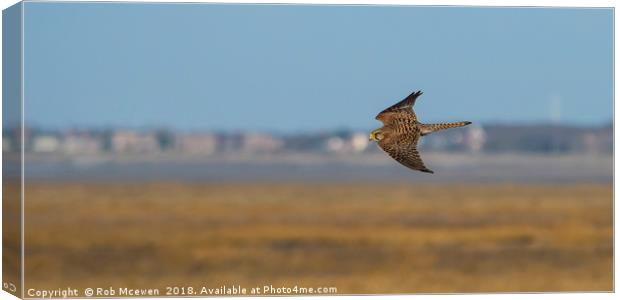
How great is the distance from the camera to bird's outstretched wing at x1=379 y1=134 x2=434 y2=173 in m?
9.47

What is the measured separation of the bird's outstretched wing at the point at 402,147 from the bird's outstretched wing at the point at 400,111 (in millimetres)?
172

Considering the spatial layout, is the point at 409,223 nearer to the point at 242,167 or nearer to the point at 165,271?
the point at 165,271

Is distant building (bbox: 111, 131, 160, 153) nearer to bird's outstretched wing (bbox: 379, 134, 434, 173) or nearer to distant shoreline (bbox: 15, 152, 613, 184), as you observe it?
distant shoreline (bbox: 15, 152, 613, 184)

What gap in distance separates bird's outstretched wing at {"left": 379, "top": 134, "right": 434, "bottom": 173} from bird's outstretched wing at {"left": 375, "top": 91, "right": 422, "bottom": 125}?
0.57 ft

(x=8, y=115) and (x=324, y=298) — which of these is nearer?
(x=8, y=115)

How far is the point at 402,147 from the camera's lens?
9.61 meters

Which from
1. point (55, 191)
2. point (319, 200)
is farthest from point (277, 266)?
point (319, 200)

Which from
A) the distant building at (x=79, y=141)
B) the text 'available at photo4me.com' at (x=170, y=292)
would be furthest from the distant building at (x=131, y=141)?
the text 'available at photo4me.com' at (x=170, y=292)

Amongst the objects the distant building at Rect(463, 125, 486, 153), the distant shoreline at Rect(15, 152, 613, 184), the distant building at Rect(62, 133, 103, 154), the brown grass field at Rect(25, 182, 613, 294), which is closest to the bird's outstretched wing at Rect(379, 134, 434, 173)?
the brown grass field at Rect(25, 182, 613, 294)

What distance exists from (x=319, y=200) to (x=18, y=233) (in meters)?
16.9

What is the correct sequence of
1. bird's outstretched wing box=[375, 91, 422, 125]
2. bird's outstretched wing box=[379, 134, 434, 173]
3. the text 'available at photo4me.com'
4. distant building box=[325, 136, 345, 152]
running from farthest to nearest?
distant building box=[325, 136, 345, 152]
the text 'available at photo4me.com'
bird's outstretched wing box=[375, 91, 422, 125]
bird's outstretched wing box=[379, 134, 434, 173]

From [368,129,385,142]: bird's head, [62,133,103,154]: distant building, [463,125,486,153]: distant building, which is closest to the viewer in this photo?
[368,129,385,142]: bird's head

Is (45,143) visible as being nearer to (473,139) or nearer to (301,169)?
(473,139)

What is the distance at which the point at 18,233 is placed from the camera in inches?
411
